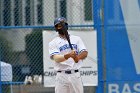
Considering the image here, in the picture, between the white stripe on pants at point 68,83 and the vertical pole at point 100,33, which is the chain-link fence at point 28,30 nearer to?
the vertical pole at point 100,33

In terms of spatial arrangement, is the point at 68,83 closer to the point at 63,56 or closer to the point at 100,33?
the point at 63,56

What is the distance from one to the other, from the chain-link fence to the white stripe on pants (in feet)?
5.11

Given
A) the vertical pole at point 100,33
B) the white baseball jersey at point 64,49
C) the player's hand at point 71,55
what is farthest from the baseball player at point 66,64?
the vertical pole at point 100,33

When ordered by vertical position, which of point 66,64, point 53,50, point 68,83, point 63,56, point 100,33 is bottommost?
point 68,83

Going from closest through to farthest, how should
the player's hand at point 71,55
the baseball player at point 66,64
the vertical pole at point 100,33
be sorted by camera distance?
the player's hand at point 71,55
the baseball player at point 66,64
the vertical pole at point 100,33

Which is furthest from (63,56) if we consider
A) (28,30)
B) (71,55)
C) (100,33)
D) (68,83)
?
(28,30)

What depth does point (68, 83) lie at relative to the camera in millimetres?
8023

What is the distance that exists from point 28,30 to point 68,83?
2.24 metres

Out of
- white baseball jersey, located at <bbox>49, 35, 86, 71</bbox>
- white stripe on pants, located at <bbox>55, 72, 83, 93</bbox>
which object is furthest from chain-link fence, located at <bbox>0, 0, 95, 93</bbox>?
white stripe on pants, located at <bbox>55, 72, 83, 93</bbox>

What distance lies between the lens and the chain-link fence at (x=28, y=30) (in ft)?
31.6

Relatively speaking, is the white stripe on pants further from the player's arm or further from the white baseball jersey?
the player's arm

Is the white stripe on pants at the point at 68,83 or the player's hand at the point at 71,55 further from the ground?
the player's hand at the point at 71,55

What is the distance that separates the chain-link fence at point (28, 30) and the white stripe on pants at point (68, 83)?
156 cm

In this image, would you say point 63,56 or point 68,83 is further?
point 68,83
